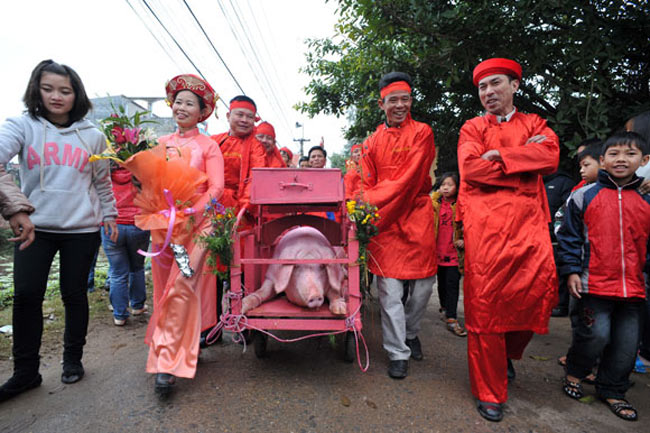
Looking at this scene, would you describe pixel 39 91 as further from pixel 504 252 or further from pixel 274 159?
pixel 504 252

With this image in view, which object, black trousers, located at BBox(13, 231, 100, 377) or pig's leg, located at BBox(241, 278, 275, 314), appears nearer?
black trousers, located at BBox(13, 231, 100, 377)

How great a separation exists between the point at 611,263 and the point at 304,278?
2058 mm

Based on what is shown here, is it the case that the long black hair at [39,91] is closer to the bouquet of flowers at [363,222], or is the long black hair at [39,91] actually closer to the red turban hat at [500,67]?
the bouquet of flowers at [363,222]

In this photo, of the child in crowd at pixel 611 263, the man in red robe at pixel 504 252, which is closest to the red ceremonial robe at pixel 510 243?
the man in red robe at pixel 504 252

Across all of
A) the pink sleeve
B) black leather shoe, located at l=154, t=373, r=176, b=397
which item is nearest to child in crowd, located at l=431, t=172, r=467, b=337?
the pink sleeve

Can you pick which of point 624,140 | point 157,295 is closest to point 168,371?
point 157,295

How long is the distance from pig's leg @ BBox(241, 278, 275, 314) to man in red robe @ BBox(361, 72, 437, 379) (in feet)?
2.78

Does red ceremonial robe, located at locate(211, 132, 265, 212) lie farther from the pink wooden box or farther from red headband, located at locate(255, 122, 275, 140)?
the pink wooden box

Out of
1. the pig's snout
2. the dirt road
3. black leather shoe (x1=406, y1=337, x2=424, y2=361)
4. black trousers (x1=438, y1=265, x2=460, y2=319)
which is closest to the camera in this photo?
the dirt road

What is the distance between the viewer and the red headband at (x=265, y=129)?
438 centimetres

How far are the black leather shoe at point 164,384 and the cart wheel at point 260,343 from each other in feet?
2.28

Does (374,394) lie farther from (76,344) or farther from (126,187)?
(126,187)

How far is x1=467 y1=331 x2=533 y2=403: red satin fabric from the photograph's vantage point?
2.32 m

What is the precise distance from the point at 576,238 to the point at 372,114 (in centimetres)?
533
